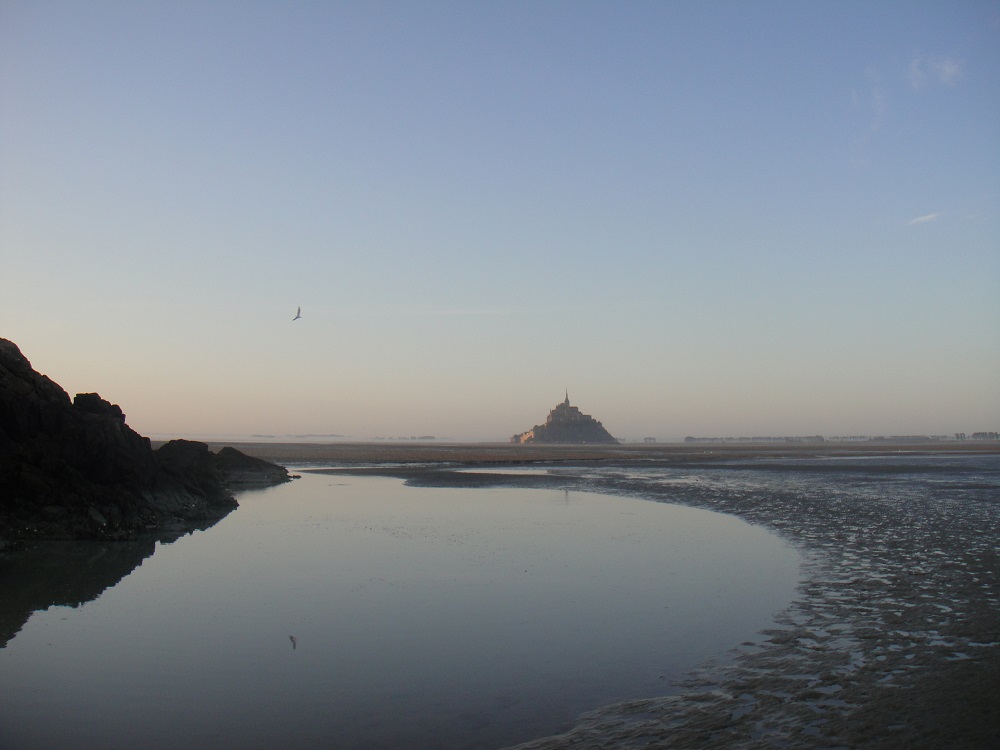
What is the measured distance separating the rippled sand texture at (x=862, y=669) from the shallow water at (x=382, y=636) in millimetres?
670

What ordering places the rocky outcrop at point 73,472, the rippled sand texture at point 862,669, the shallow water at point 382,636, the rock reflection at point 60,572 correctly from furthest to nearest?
the rocky outcrop at point 73,472
the rock reflection at point 60,572
the shallow water at point 382,636
the rippled sand texture at point 862,669

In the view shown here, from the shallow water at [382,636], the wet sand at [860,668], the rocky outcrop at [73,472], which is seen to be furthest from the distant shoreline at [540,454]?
the wet sand at [860,668]

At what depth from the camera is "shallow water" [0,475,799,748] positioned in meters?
8.04

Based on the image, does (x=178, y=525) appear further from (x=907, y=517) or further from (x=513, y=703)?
(x=907, y=517)

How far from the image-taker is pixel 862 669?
30.8 feet

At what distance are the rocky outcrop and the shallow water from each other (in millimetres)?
3879

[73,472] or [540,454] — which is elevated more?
[73,472]

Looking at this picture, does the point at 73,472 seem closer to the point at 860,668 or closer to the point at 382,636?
the point at 382,636

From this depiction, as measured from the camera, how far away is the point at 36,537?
22.0 m

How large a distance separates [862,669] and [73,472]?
25341mm

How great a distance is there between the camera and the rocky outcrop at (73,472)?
22812 mm

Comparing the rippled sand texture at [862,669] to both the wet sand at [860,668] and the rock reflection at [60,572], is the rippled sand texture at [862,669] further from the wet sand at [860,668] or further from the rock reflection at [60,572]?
the rock reflection at [60,572]

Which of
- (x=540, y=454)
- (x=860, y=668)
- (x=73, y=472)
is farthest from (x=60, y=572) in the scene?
(x=540, y=454)

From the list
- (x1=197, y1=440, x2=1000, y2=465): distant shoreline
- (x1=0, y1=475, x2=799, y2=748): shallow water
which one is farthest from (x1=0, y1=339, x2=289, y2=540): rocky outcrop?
(x1=197, y1=440, x2=1000, y2=465): distant shoreline
